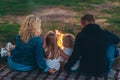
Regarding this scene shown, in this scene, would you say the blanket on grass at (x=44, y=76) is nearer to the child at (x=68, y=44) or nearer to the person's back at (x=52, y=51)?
the person's back at (x=52, y=51)

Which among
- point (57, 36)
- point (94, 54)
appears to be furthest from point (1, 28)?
point (94, 54)

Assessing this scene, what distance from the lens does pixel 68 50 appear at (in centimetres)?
737

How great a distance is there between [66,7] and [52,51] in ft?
25.1

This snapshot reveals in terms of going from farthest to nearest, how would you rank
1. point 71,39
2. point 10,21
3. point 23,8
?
point 23,8, point 10,21, point 71,39

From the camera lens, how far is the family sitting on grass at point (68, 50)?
6.89 meters

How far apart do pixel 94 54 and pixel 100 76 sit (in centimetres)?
38

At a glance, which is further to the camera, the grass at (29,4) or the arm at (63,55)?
the grass at (29,4)

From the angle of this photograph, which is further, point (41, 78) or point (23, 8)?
point (23, 8)

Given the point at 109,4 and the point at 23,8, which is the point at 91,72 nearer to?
the point at 23,8

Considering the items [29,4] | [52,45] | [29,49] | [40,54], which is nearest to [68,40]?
[52,45]

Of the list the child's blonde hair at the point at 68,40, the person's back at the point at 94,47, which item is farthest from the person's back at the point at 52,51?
the person's back at the point at 94,47

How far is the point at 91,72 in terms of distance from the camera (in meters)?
7.01

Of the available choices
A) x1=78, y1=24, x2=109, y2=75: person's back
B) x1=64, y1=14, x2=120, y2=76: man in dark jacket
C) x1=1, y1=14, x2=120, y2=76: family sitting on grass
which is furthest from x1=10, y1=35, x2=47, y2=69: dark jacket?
x1=78, y1=24, x2=109, y2=75: person's back

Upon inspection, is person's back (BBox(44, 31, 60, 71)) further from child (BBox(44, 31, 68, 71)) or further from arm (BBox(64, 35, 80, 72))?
arm (BBox(64, 35, 80, 72))
